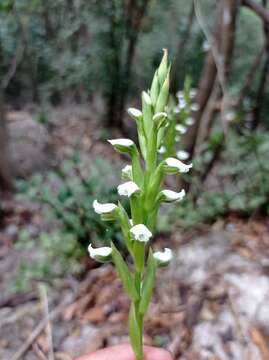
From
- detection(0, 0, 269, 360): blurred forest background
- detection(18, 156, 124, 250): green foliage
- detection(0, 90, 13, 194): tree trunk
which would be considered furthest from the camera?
detection(0, 90, 13, 194): tree trunk

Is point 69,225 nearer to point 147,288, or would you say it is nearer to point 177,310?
point 177,310

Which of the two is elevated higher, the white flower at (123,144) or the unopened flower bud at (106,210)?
the white flower at (123,144)

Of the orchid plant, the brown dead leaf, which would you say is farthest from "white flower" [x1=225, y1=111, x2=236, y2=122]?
the orchid plant

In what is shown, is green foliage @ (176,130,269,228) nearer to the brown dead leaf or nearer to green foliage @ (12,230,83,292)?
green foliage @ (12,230,83,292)

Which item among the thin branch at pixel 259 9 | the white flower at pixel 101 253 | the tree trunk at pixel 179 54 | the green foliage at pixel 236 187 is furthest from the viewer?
the tree trunk at pixel 179 54

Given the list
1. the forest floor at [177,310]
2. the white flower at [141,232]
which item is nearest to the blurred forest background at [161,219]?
the forest floor at [177,310]

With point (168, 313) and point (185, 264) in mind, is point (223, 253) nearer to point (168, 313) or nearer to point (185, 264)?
point (185, 264)

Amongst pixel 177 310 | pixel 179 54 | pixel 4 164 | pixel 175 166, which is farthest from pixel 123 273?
pixel 179 54

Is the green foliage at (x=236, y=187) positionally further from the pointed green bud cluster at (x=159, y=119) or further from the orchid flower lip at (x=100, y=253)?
the pointed green bud cluster at (x=159, y=119)

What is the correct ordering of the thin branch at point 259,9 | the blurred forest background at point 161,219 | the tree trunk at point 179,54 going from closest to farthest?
the blurred forest background at point 161,219 < the thin branch at point 259,9 < the tree trunk at point 179,54
